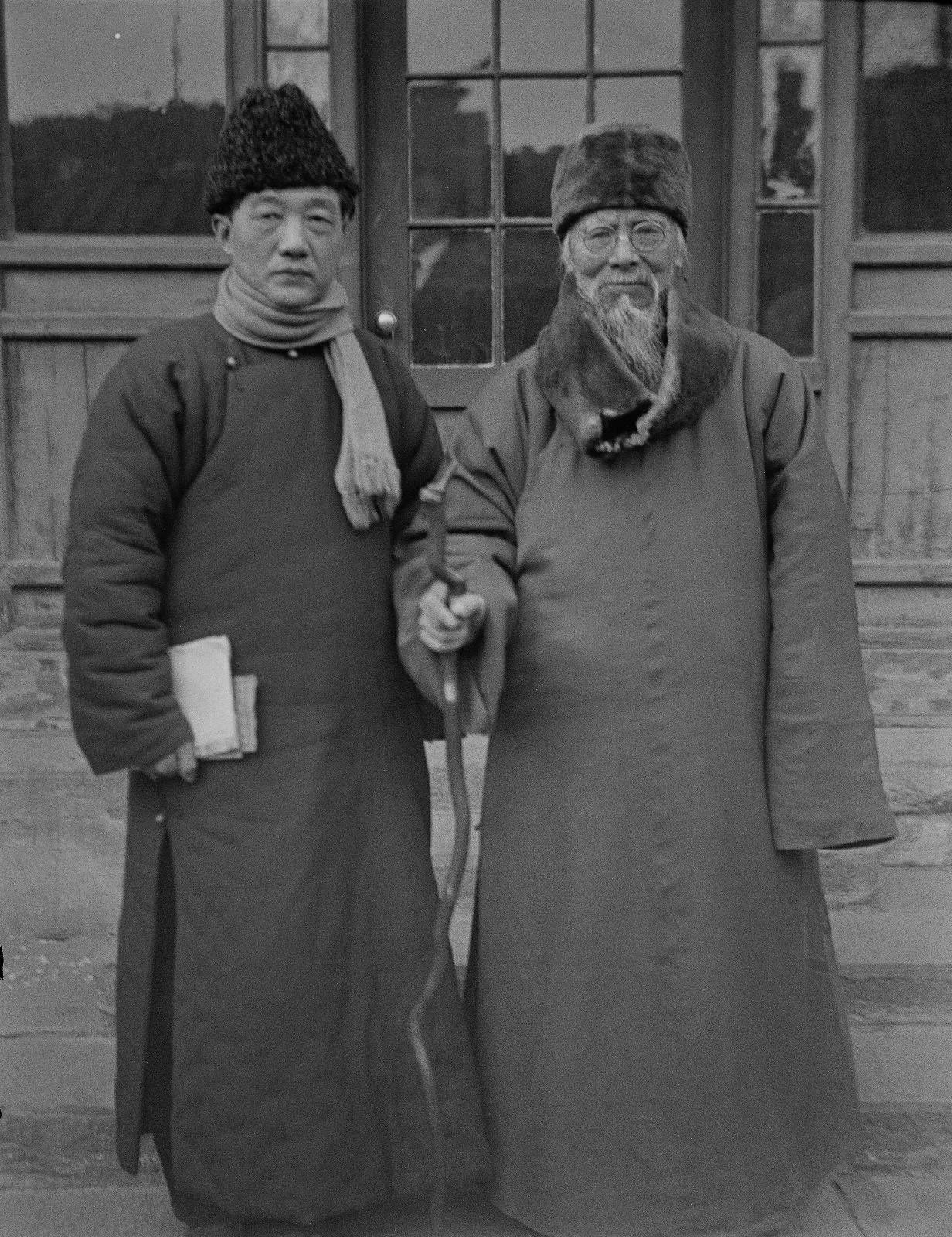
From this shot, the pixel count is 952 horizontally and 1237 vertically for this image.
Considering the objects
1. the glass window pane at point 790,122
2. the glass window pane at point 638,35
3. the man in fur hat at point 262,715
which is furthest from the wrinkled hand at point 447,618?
the glass window pane at point 638,35

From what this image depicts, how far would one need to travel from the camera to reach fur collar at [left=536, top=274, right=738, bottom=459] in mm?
2240

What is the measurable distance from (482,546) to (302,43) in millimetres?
2545

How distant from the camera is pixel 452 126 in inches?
176

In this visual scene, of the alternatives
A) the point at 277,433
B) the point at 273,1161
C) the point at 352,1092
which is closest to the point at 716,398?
the point at 277,433

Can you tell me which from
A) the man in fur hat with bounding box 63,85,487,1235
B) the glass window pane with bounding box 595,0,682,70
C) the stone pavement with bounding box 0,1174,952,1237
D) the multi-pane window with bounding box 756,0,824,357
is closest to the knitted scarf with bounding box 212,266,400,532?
the man in fur hat with bounding box 63,85,487,1235

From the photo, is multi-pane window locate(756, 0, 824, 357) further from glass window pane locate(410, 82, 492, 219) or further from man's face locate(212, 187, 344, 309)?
man's face locate(212, 187, 344, 309)

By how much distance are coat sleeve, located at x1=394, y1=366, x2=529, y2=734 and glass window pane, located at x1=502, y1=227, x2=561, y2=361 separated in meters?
2.16

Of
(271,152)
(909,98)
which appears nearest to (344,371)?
(271,152)

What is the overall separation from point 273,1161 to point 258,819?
55 centimetres

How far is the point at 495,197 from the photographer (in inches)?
176

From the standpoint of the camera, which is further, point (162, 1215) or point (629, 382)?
point (162, 1215)

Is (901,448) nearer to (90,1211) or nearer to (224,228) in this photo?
(224,228)

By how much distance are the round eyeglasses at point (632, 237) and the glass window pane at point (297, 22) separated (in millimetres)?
2278

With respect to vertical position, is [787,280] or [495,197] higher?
[495,197]
